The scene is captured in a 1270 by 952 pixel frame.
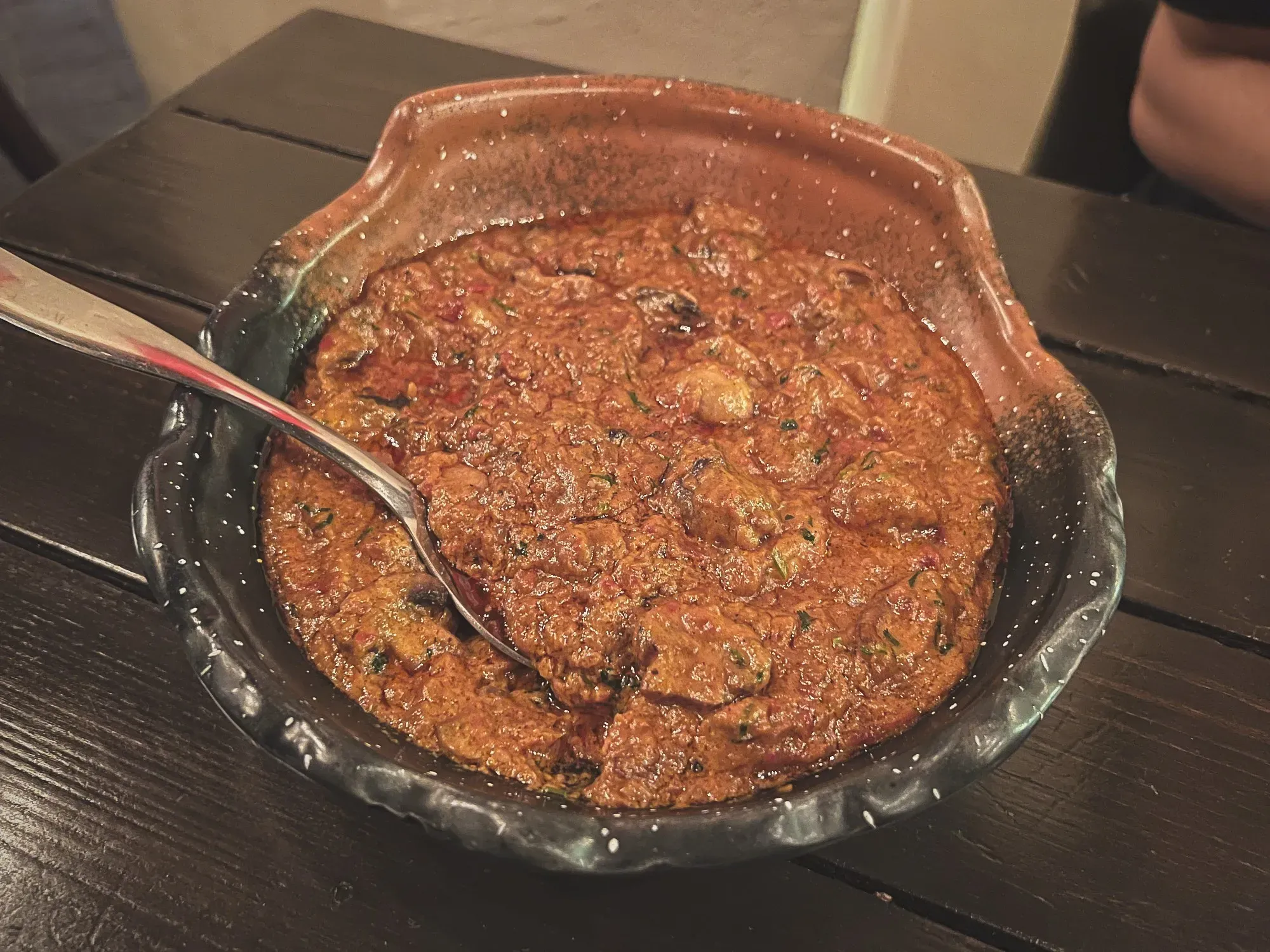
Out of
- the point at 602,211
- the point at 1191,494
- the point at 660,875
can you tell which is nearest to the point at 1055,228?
the point at 1191,494

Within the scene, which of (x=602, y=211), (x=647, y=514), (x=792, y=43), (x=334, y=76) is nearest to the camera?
(x=647, y=514)

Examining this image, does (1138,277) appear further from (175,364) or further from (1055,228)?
(175,364)

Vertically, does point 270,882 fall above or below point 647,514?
below

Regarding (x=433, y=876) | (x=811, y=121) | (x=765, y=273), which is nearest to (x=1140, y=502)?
(x=765, y=273)

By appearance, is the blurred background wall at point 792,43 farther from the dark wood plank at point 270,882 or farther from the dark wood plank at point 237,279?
the dark wood plank at point 270,882

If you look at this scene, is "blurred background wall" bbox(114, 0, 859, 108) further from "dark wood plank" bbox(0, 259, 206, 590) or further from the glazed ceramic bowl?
"dark wood plank" bbox(0, 259, 206, 590)

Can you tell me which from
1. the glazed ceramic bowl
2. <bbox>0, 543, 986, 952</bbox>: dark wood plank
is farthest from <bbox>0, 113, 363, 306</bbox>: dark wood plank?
<bbox>0, 543, 986, 952</bbox>: dark wood plank
